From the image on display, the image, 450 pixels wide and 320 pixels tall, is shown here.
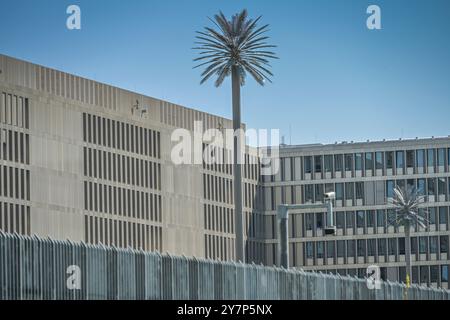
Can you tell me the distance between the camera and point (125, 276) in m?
45.4

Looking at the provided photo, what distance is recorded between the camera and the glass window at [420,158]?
149 m

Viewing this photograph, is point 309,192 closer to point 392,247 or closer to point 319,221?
point 319,221

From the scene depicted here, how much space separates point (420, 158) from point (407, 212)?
8.77m

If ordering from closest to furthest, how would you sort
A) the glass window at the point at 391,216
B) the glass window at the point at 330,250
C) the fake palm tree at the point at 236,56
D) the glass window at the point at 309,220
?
the fake palm tree at the point at 236,56
the glass window at the point at 391,216
the glass window at the point at 330,250
the glass window at the point at 309,220

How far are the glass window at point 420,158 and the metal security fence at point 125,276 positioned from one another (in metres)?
92.5

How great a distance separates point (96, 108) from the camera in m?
116

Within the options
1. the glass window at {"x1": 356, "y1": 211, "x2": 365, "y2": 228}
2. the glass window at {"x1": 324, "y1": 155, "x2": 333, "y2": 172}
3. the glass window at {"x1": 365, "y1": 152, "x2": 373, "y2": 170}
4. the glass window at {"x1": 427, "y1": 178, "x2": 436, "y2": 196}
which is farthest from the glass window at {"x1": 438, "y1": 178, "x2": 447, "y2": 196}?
the glass window at {"x1": 324, "y1": 155, "x2": 333, "y2": 172}

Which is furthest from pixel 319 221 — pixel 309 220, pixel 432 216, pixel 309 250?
pixel 432 216

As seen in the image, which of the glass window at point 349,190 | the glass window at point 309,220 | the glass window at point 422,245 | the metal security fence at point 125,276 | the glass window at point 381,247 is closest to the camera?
the metal security fence at point 125,276

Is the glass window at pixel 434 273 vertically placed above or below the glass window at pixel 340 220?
below

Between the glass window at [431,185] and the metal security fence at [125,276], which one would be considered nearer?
the metal security fence at [125,276]

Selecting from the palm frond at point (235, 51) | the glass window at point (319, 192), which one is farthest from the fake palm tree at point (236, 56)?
the glass window at point (319, 192)

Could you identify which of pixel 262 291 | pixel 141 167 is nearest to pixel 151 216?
pixel 141 167

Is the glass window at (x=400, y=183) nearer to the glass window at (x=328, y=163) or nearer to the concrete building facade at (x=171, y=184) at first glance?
the concrete building facade at (x=171, y=184)
